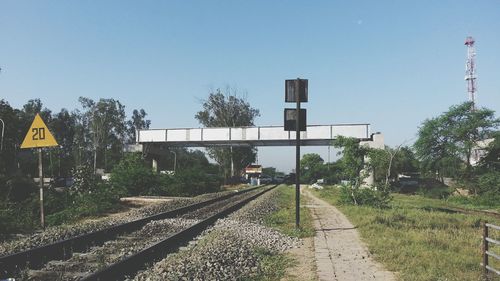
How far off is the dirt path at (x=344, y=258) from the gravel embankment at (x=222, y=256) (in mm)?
923

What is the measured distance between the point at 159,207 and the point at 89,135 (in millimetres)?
84566

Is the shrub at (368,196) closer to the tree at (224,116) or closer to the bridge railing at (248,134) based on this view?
the bridge railing at (248,134)

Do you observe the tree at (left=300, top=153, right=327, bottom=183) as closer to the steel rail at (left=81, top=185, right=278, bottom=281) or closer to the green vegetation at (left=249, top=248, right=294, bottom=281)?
the steel rail at (left=81, top=185, right=278, bottom=281)

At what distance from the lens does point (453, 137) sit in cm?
5156

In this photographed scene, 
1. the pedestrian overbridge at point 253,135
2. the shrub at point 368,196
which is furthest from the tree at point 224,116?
the shrub at point 368,196

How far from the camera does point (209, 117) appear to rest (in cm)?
7656

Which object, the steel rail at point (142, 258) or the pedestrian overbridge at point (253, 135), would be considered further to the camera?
the pedestrian overbridge at point (253, 135)

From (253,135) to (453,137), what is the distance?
75.0ft

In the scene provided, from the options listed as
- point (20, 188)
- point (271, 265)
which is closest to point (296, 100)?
point (271, 265)

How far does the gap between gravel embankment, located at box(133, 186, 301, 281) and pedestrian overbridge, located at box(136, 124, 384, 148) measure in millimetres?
35823

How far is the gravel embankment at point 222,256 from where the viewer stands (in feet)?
24.1

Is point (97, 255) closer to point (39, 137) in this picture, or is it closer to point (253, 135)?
point (39, 137)

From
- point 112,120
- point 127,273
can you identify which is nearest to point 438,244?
point 127,273

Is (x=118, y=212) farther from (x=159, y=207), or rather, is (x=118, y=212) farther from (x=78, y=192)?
(x=78, y=192)
